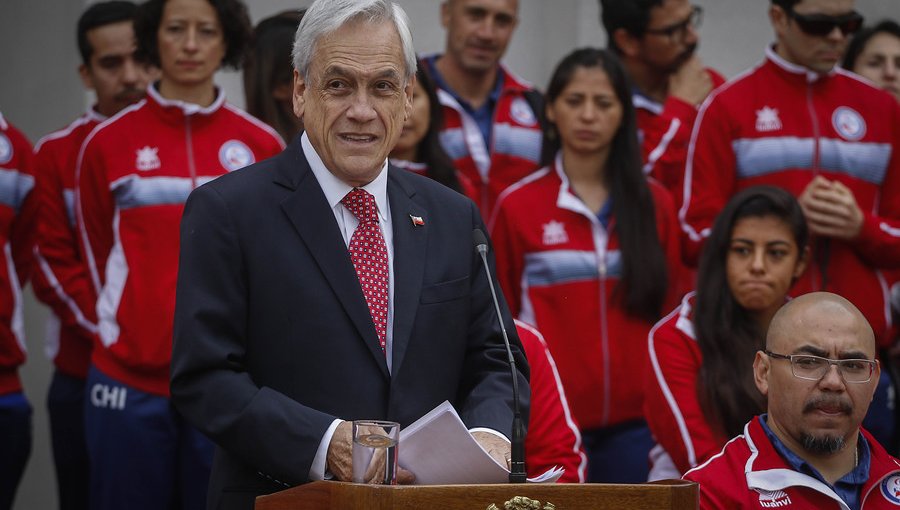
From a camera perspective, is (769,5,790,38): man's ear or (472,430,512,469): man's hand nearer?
(472,430,512,469): man's hand

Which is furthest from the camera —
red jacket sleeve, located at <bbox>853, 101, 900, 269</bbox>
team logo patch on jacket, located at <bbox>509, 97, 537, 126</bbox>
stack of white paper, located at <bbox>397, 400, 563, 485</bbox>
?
team logo patch on jacket, located at <bbox>509, 97, 537, 126</bbox>

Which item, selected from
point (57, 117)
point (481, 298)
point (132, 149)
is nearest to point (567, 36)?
point (57, 117)

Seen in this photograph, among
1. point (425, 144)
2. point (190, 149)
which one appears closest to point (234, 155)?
point (190, 149)

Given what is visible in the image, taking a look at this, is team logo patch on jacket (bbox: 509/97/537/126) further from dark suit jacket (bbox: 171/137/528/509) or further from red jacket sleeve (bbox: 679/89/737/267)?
dark suit jacket (bbox: 171/137/528/509)

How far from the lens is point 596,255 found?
547cm

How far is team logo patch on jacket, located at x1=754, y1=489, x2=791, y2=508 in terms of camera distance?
11.8 ft

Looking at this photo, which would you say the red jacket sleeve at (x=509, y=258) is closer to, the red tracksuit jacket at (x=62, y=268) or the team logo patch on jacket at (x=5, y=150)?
the red tracksuit jacket at (x=62, y=268)

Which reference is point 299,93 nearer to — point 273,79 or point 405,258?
point 405,258

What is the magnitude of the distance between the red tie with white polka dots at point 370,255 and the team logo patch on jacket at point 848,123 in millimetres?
2955

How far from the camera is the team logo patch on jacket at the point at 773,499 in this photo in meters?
3.61

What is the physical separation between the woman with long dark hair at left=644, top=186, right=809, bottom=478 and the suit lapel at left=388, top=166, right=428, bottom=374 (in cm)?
185

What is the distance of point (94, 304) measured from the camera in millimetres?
5629

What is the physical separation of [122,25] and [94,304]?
1363 mm

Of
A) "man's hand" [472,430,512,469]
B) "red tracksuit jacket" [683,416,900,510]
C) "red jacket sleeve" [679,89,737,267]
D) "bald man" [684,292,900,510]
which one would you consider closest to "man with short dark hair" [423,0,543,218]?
"red jacket sleeve" [679,89,737,267]
